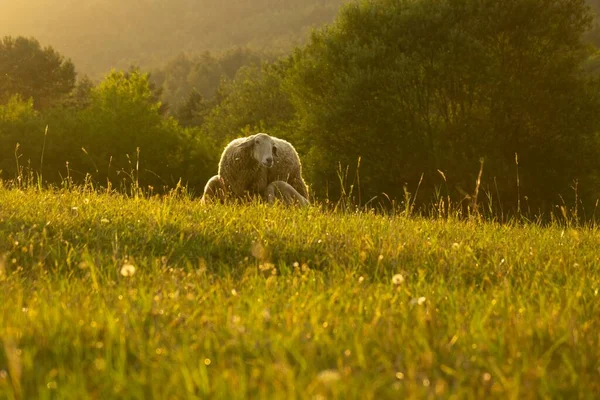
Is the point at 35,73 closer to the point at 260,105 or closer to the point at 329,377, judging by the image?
the point at 260,105

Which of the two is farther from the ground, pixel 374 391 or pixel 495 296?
pixel 374 391

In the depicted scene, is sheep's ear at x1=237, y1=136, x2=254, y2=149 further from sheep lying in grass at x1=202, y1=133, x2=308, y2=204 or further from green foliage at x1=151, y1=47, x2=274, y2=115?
green foliage at x1=151, y1=47, x2=274, y2=115

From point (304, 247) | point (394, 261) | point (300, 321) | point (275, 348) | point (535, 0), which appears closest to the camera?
point (275, 348)

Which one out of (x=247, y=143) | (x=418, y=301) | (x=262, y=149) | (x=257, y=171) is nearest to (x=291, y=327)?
(x=418, y=301)

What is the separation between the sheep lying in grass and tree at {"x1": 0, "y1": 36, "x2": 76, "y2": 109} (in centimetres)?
5561

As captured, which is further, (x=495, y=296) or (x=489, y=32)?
(x=489, y=32)

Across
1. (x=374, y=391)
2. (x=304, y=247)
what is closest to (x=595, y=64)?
(x=304, y=247)

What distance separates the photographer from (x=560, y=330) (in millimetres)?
3336

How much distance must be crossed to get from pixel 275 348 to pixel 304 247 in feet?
9.90

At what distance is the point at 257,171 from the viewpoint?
10742 millimetres

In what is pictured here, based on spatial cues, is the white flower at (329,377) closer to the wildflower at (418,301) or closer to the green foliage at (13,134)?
the wildflower at (418,301)

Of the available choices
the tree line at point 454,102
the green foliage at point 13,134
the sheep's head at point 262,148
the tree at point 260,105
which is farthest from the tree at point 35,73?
the sheep's head at point 262,148

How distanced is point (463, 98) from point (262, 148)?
18.6 meters

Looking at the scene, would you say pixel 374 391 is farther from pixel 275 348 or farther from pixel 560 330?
pixel 560 330
